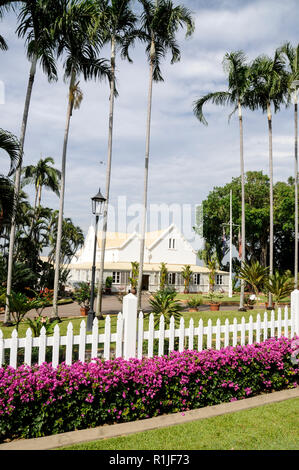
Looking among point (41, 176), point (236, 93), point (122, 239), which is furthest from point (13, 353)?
point (122, 239)

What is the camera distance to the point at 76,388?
4.76 m

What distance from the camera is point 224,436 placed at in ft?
15.1

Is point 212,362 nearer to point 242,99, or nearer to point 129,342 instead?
point 129,342

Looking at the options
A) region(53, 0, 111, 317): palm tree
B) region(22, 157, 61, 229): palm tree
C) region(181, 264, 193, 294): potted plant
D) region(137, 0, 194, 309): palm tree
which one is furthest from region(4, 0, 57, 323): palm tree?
region(181, 264, 193, 294): potted plant

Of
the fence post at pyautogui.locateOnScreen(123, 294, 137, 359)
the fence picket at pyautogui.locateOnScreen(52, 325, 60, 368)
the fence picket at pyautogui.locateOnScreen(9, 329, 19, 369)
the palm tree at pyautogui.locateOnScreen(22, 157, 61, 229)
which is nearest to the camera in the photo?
the fence picket at pyautogui.locateOnScreen(9, 329, 19, 369)

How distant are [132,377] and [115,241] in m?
40.6

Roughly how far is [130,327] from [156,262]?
37161mm

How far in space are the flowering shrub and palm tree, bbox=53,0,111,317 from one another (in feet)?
36.6

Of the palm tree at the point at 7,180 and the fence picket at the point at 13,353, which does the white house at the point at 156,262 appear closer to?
the palm tree at the point at 7,180

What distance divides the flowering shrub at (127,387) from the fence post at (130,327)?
0.21 meters

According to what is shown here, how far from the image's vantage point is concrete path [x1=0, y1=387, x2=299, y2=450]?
4.32m

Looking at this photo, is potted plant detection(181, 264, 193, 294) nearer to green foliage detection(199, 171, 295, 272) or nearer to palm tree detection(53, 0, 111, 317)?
green foliage detection(199, 171, 295, 272)

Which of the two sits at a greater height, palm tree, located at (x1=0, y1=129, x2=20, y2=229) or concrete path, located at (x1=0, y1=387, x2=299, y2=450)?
palm tree, located at (x1=0, y1=129, x2=20, y2=229)
